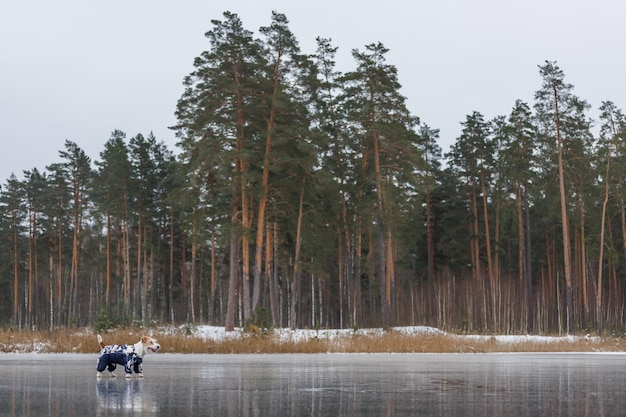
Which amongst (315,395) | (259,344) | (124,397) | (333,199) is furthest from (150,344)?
(333,199)

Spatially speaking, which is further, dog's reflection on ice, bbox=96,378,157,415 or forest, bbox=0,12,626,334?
forest, bbox=0,12,626,334

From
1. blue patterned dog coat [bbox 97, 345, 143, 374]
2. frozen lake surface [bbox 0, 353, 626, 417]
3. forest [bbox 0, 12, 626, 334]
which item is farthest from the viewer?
forest [bbox 0, 12, 626, 334]

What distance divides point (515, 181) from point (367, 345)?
1432 inches

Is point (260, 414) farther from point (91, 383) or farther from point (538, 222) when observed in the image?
point (538, 222)

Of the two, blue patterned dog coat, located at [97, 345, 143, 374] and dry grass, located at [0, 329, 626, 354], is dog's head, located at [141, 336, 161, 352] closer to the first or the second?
blue patterned dog coat, located at [97, 345, 143, 374]

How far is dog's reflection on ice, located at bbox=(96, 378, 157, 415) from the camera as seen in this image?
8773 mm

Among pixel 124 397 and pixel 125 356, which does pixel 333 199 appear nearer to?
pixel 125 356

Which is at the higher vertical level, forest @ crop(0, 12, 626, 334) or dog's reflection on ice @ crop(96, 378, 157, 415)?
forest @ crop(0, 12, 626, 334)

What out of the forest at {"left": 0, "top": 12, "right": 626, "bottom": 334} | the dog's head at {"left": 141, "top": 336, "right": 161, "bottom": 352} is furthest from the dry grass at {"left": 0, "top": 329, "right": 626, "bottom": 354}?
the dog's head at {"left": 141, "top": 336, "right": 161, "bottom": 352}

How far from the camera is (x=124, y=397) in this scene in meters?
10.1

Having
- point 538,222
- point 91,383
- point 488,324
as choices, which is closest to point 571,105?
point 488,324

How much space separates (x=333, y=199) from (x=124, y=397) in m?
43.5

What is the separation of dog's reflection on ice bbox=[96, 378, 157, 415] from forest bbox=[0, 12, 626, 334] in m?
23.0

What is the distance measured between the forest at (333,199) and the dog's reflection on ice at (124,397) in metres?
23.0
